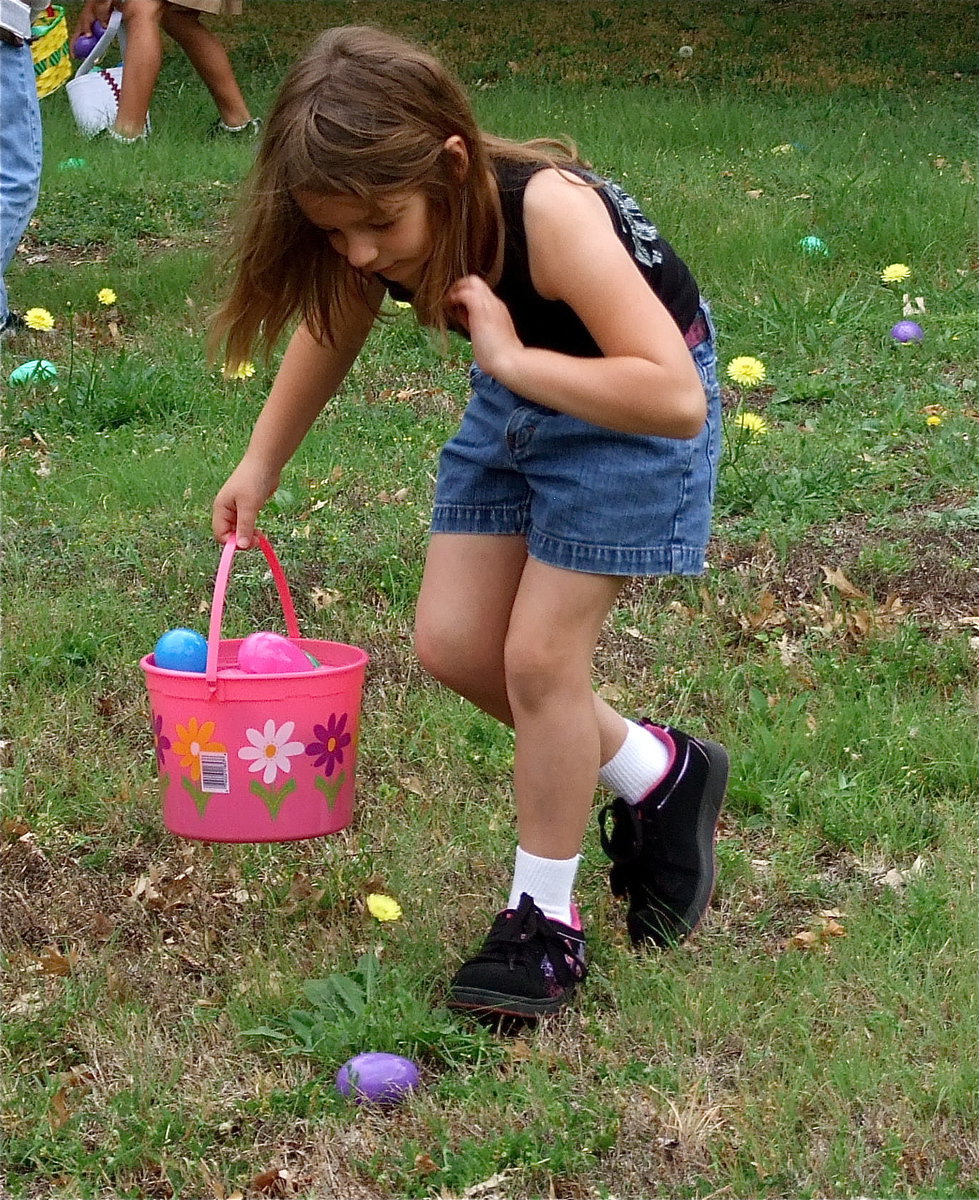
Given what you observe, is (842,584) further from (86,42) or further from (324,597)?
(86,42)

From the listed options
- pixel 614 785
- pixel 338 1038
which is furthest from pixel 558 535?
pixel 338 1038

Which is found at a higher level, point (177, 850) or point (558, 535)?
point (558, 535)

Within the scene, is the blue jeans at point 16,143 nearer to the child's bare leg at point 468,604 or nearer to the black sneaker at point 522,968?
the child's bare leg at point 468,604

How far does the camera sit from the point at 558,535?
98.0 inches

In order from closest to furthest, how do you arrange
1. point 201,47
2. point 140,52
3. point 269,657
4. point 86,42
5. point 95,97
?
point 269,657 → point 140,52 → point 201,47 → point 95,97 → point 86,42

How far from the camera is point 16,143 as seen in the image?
509 cm

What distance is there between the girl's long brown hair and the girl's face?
0.06 ft

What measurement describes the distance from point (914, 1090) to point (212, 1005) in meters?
1.13

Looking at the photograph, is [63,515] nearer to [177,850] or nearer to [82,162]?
[177,850]

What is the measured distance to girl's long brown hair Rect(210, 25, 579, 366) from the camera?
228 centimetres

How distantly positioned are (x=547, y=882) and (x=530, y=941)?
11 centimetres

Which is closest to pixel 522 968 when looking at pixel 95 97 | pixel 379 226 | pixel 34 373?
pixel 379 226

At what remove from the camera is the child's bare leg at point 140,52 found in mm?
8594

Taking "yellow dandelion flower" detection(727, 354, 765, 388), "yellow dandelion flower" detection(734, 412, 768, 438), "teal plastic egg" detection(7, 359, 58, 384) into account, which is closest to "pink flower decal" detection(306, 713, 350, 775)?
"yellow dandelion flower" detection(734, 412, 768, 438)
